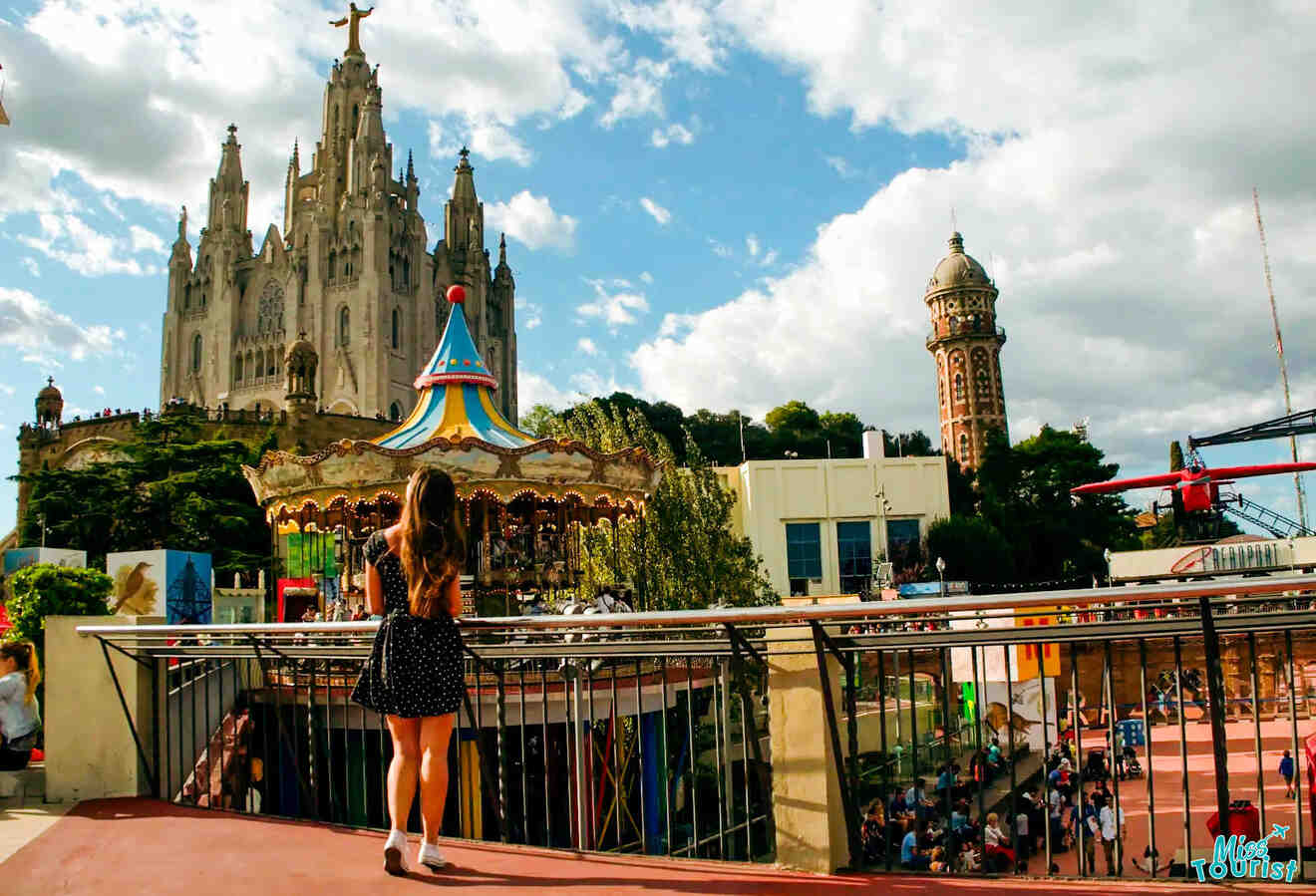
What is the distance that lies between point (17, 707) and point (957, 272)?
2872 inches

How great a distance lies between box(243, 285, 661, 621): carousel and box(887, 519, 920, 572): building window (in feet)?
96.6

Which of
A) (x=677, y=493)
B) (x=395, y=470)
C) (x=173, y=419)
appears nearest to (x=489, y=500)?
(x=395, y=470)

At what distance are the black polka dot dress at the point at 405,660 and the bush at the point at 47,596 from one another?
33.6 ft

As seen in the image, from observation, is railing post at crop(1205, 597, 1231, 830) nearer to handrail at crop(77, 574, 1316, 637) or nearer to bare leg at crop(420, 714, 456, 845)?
handrail at crop(77, 574, 1316, 637)

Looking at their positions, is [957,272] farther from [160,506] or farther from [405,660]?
[405,660]

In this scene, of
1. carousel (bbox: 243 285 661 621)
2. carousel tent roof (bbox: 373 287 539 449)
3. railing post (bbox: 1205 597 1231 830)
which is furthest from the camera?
carousel tent roof (bbox: 373 287 539 449)

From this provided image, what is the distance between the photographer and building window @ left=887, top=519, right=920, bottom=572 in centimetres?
4809

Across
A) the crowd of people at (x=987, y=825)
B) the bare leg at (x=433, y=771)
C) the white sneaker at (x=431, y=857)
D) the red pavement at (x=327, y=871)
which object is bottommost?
the crowd of people at (x=987, y=825)

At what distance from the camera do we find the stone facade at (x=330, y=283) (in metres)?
80.9

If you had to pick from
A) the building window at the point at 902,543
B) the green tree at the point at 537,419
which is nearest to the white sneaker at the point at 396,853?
the green tree at the point at 537,419

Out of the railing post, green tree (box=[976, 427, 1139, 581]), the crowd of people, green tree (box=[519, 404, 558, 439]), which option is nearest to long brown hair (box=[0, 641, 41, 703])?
the crowd of people

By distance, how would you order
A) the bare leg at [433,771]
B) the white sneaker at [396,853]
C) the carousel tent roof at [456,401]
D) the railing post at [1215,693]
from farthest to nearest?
the carousel tent roof at [456,401], the bare leg at [433,771], the white sneaker at [396,853], the railing post at [1215,693]

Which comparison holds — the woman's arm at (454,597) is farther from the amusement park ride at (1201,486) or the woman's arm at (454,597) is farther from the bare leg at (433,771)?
the amusement park ride at (1201,486)

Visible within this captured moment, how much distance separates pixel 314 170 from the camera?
88.2m
